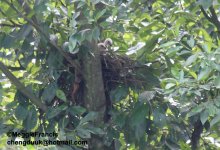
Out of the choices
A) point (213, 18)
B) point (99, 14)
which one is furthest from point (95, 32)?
point (213, 18)

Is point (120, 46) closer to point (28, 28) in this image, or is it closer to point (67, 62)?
point (67, 62)

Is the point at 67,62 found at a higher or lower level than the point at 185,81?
higher

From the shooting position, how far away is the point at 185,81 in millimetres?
2018

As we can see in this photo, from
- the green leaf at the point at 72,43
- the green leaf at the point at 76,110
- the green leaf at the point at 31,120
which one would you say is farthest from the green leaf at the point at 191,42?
the green leaf at the point at 31,120

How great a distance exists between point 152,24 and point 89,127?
0.55m

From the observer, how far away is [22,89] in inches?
93.2

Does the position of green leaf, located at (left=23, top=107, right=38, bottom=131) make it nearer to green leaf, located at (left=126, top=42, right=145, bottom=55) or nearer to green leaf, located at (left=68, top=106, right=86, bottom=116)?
green leaf, located at (left=68, top=106, right=86, bottom=116)

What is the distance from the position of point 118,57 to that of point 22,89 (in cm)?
59

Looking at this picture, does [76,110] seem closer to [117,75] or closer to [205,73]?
[117,75]

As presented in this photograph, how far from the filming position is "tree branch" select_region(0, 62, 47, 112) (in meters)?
2.33

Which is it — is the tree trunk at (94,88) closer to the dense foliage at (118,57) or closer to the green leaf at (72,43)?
the dense foliage at (118,57)

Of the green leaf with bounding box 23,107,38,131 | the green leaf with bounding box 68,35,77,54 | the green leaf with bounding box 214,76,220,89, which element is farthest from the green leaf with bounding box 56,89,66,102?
the green leaf with bounding box 214,76,220,89

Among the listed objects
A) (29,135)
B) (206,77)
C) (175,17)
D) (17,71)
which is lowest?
(29,135)

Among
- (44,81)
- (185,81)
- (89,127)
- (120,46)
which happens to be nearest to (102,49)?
(120,46)
